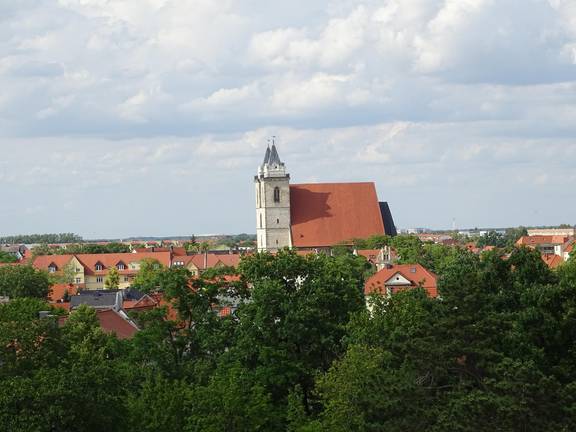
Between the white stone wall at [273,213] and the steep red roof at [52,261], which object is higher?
the white stone wall at [273,213]

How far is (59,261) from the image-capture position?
125m

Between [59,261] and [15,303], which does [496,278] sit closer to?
[15,303]

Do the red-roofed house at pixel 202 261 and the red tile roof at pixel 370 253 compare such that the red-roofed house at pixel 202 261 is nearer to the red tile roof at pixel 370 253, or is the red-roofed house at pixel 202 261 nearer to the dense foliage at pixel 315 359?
the red tile roof at pixel 370 253

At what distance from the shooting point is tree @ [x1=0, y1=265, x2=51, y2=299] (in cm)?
8625

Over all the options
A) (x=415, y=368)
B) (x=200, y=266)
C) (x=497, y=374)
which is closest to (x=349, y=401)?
(x=415, y=368)

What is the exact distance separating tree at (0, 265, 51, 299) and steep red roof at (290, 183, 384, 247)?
111 feet

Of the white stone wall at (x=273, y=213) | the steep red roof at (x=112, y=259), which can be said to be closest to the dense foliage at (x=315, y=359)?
the white stone wall at (x=273, y=213)

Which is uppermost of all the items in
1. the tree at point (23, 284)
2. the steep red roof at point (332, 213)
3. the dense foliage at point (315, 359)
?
the steep red roof at point (332, 213)

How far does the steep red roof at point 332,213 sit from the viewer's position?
117062mm

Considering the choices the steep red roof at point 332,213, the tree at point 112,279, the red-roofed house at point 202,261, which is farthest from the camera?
the red-roofed house at point 202,261

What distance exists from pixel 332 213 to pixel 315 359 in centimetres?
8254

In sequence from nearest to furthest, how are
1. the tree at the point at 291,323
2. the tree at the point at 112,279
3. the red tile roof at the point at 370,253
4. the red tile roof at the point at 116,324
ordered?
the tree at the point at 291,323 < the red tile roof at the point at 116,324 < the red tile roof at the point at 370,253 < the tree at the point at 112,279

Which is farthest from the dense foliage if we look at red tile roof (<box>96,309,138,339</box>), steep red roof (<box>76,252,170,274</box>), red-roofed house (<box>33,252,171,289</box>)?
steep red roof (<box>76,252,170,274</box>)

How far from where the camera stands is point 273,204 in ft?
384
